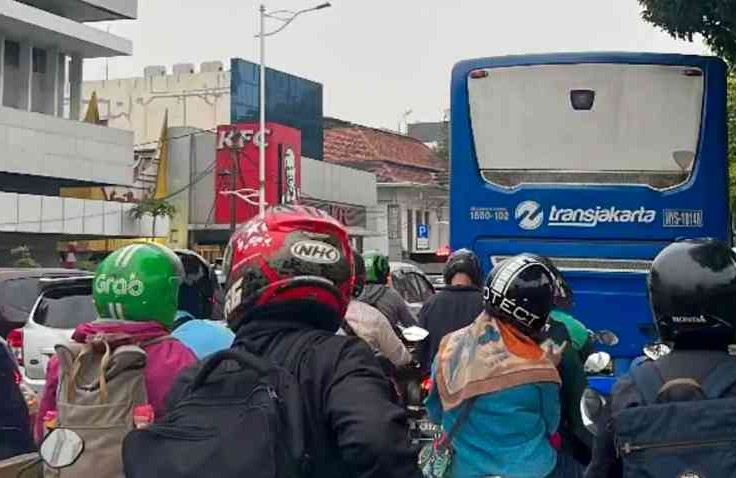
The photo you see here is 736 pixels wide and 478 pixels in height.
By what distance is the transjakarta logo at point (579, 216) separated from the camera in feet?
31.1

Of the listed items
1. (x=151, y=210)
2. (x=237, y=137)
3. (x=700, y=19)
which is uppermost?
(x=237, y=137)

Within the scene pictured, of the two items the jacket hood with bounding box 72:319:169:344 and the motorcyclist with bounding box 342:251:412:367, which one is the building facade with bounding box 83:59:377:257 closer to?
the motorcyclist with bounding box 342:251:412:367

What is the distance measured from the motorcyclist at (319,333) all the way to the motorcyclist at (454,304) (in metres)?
4.69

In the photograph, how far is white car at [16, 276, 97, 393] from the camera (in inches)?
419

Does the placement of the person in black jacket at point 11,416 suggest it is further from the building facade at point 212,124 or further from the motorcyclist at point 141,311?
the building facade at point 212,124

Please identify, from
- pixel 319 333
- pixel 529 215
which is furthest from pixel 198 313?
pixel 529 215

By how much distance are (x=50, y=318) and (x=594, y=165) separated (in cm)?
524

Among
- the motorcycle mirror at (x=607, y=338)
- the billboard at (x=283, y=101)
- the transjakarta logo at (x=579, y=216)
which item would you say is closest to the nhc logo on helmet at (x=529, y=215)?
the transjakarta logo at (x=579, y=216)

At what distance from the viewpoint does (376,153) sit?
58.8m

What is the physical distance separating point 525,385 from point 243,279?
148 cm

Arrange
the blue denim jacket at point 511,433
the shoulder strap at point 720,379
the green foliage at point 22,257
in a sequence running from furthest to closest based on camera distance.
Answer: the green foliage at point 22,257 < the blue denim jacket at point 511,433 < the shoulder strap at point 720,379

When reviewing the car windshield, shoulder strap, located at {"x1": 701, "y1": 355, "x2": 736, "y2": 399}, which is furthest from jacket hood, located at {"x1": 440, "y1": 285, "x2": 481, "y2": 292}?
shoulder strap, located at {"x1": 701, "y1": 355, "x2": 736, "y2": 399}

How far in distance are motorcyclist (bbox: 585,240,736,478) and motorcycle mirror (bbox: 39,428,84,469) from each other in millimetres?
1390

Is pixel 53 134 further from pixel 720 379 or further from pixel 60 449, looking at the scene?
pixel 720 379
